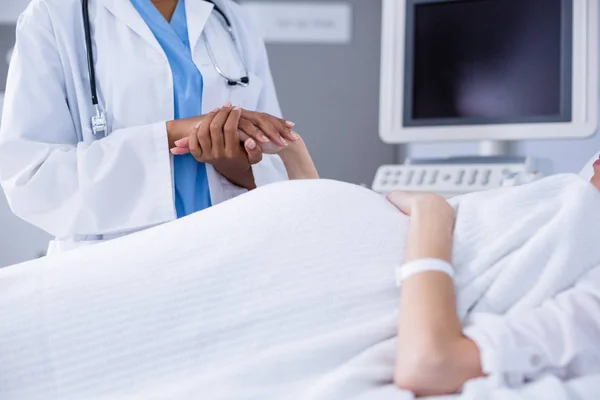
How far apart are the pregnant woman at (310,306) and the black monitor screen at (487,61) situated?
975mm

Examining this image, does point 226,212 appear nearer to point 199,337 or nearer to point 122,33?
point 199,337

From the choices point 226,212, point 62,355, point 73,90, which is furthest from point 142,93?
point 62,355

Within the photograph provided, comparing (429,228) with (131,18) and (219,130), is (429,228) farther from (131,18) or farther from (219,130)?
(131,18)

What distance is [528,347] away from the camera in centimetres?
67

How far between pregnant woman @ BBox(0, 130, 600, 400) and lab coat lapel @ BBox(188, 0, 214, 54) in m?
0.61

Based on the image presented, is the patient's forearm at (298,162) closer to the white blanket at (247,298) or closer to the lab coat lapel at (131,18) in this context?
the lab coat lapel at (131,18)

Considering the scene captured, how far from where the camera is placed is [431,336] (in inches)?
26.2

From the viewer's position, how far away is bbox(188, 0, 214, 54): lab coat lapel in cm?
131

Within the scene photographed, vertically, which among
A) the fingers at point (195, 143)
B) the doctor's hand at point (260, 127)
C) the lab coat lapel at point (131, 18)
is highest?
the lab coat lapel at point (131, 18)

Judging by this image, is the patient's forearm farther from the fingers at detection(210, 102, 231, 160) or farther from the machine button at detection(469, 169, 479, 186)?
the machine button at detection(469, 169, 479, 186)

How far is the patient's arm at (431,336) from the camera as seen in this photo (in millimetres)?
655

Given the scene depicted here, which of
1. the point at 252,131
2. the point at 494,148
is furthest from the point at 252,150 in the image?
the point at 494,148

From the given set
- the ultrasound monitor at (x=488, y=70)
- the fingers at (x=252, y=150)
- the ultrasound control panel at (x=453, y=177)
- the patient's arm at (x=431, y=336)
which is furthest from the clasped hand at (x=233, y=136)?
the ultrasound monitor at (x=488, y=70)

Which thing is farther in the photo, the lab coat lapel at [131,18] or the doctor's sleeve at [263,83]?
the doctor's sleeve at [263,83]
